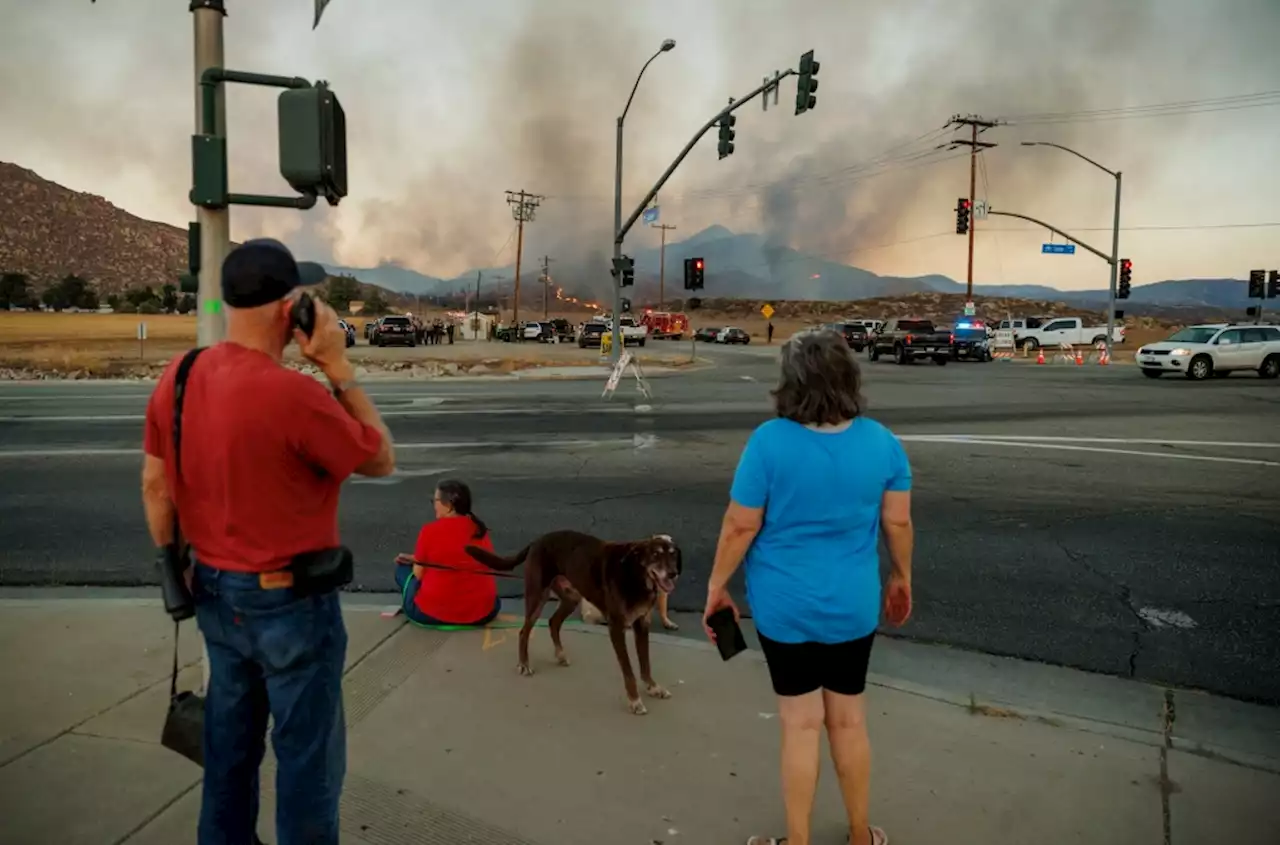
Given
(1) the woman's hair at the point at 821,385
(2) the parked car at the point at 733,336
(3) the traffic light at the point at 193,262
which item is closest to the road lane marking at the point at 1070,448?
(1) the woman's hair at the point at 821,385

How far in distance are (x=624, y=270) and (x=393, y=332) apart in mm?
24927

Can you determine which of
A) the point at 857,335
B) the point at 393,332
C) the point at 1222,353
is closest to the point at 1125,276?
the point at 857,335

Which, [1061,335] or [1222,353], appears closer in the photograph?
[1222,353]

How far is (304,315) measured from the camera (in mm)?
2412

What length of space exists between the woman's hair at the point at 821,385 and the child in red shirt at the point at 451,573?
8.74ft

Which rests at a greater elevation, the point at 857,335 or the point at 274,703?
the point at 857,335

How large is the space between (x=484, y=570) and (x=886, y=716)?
7.29 feet

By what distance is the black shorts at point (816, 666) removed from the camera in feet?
9.44

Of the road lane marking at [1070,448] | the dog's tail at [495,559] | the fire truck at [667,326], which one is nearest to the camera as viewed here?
the dog's tail at [495,559]

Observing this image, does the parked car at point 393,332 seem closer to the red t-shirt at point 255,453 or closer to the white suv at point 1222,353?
the white suv at point 1222,353

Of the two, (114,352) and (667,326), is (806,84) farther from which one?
(667,326)

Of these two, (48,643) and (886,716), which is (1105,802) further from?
(48,643)

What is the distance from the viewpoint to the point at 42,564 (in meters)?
6.79

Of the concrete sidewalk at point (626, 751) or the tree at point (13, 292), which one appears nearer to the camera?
the concrete sidewalk at point (626, 751)
